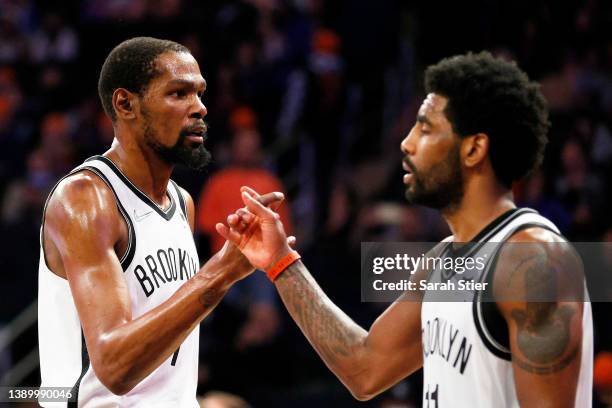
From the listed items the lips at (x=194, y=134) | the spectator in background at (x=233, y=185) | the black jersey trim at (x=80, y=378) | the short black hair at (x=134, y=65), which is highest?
the spectator in background at (x=233, y=185)

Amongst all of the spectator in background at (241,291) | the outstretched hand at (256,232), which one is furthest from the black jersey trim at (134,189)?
the spectator in background at (241,291)

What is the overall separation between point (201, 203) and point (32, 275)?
1.63 metres

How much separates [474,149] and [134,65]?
160 cm

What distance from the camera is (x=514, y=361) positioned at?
3576 mm

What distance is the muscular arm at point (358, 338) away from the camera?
4355 mm

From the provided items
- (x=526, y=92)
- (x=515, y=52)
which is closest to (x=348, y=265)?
(x=515, y=52)

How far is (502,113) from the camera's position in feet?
12.8

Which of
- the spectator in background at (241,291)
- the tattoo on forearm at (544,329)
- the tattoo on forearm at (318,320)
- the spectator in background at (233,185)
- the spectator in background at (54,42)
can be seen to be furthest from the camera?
the spectator in background at (54,42)

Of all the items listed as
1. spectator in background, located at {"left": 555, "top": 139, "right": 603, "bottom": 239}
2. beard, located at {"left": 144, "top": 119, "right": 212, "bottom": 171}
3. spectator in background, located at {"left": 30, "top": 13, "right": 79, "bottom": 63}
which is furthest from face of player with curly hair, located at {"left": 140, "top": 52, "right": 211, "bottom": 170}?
spectator in background, located at {"left": 30, "top": 13, "right": 79, "bottom": 63}

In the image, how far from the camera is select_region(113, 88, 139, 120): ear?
4.60m

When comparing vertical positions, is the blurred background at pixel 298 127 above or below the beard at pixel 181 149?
above

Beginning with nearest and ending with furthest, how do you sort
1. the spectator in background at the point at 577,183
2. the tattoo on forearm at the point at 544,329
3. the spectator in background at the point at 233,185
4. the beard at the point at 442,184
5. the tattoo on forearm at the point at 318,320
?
the tattoo on forearm at the point at 544,329 < the beard at the point at 442,184 < the tattoo on forearm at the point at 318,320 < the spectator in background at the point at 577,183 < the spectator in background at the point at 233,185

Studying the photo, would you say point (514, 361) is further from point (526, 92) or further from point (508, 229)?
point (526, 92)

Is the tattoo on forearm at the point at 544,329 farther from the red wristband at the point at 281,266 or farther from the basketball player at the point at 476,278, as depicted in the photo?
the red wristband at the point at 281,266
